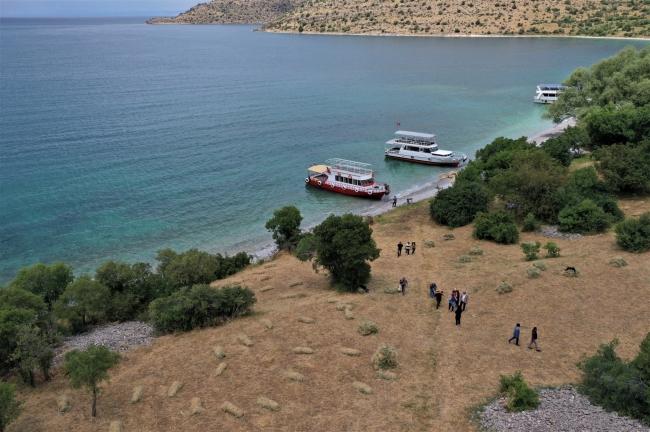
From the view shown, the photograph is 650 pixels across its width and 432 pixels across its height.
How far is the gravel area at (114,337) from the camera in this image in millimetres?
30281

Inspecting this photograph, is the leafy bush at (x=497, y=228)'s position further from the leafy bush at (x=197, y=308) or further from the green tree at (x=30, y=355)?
the green tree at (x=30, y=355)

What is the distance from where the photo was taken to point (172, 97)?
115000 mm

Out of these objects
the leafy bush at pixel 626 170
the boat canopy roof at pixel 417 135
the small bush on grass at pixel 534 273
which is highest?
the leafy bush at pixel 626 170

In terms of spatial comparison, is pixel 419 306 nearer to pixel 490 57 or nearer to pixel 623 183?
pixel 623 183

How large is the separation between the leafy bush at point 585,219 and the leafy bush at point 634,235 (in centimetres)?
505

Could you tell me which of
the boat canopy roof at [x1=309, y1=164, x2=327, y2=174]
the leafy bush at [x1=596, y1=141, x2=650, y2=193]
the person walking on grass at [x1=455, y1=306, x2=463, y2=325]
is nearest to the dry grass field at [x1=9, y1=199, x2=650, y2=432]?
the person walking on grass at [x1=455, y1=306, x2=463, y2=325]

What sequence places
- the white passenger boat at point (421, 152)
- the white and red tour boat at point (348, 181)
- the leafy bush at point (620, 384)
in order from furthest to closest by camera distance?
the white passenger boat at point (421, 152)
the white and red tour boat at point (348, 181)
the leafy bush at point (620, 384)

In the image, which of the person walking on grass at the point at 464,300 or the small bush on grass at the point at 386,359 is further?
the person walking on grass at the point at 464,300

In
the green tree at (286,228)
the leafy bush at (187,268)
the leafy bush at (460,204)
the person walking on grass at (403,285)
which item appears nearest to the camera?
the person walking on grass at (403,285)

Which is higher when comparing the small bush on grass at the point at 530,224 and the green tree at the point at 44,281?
the small bush on grass at the point at 530,224

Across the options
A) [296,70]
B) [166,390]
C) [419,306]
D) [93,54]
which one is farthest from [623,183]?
[93,54]

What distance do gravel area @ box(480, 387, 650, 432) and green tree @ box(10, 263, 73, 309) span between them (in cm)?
2796

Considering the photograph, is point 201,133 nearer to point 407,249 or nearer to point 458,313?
point 407,249

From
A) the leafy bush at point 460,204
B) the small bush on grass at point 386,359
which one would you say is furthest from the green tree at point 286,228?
the small bush on grass at point 386,359
